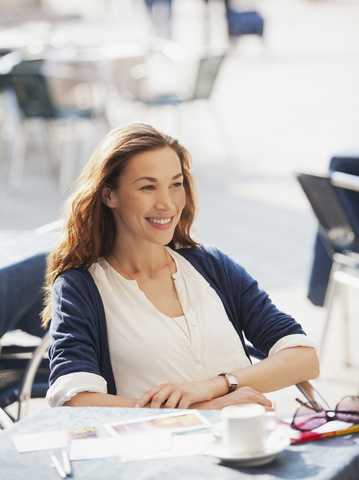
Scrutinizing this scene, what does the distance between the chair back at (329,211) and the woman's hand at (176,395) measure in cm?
160

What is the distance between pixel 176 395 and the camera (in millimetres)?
1625

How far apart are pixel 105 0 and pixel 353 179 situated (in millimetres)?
21803

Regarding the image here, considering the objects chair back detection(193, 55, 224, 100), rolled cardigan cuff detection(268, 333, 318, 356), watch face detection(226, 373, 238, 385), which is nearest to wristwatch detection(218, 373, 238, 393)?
watch face detection(226, 373, 238, 385)

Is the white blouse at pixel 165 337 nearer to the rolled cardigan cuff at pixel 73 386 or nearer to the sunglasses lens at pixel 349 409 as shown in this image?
the rolled cardigan cuff at pixel 73 386

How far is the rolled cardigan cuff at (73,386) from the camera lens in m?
1.63

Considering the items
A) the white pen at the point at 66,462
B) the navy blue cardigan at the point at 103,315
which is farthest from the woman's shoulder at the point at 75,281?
the white pen at the point at 66,462

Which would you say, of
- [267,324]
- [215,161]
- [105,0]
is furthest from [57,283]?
[105,0]

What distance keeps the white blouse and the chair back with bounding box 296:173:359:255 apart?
1353 mm

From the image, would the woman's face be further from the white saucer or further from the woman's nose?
the white saucer

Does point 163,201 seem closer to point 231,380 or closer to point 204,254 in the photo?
point 204,254

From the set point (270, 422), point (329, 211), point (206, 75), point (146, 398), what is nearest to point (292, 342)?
point (146, 398)

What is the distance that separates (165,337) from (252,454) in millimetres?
620

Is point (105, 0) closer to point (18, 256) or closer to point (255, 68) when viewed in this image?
point (255, 68)

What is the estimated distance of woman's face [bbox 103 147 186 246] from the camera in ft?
6.03
